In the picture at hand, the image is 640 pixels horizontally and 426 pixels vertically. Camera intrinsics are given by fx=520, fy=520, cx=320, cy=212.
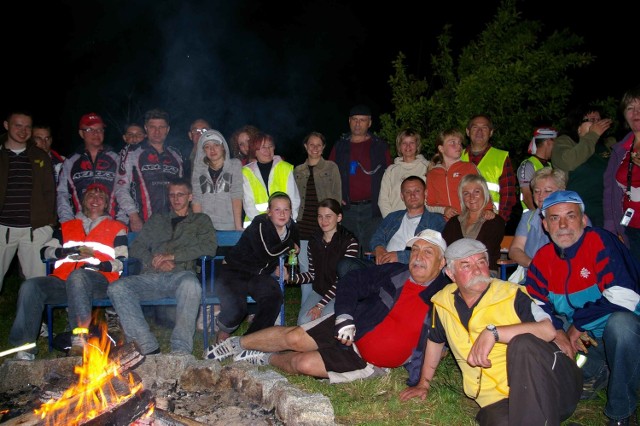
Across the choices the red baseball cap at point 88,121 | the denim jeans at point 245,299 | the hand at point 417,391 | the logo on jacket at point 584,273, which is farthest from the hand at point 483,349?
the red baseball cap at point 88,121

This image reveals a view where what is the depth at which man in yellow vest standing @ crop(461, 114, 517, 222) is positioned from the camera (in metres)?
5.65

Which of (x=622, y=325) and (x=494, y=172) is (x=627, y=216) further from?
(x=494, y=172)

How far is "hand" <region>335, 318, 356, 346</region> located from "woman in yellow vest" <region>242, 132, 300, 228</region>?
2.42 metres

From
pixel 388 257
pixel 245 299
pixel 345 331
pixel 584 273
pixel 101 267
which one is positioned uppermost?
pixel 101 267

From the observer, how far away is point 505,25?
8500 millimetres

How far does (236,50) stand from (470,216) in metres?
10.9

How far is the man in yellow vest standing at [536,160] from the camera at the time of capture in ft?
19.2

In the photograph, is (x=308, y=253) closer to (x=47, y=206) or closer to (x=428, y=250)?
(x=428, y=250)

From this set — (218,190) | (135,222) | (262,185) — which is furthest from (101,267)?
(262,185)

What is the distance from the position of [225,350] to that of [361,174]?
284 cm

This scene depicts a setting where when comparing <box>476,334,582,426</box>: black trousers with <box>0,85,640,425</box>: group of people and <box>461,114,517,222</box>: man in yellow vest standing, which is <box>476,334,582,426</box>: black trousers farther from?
<box>461,114,517,222</box>: man in yellow vest standing

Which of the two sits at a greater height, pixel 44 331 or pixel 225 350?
pixel 44 331

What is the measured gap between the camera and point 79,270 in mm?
4910

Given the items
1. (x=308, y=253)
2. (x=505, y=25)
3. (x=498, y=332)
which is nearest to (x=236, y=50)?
(x=505, y=25)
